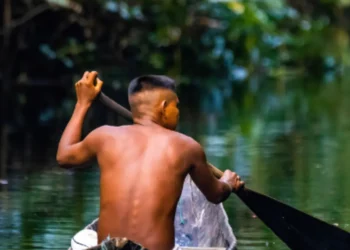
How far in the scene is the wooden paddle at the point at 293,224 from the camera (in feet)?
22.9

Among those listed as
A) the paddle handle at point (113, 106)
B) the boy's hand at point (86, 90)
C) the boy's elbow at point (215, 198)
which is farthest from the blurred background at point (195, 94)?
the boy's hand at point (86, 90)

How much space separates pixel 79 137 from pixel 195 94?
20.3m

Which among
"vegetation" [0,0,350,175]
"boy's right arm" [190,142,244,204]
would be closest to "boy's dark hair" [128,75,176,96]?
"boy's right arm" [190,142,244,204]

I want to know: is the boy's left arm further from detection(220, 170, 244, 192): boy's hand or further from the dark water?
the dark water

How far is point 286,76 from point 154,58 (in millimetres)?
5441

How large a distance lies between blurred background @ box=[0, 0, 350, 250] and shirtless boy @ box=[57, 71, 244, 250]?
2240 millimetres

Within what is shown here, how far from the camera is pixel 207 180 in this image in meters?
6.20

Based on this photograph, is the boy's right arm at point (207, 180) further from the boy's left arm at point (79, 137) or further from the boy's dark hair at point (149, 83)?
the boy's left arm at point (79, 137)

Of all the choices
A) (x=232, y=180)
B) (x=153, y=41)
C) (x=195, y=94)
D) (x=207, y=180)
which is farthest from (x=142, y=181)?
(x=153, y=41)

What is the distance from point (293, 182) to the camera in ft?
38.0

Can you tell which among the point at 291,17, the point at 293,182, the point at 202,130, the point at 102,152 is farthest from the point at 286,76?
the point at 102,152

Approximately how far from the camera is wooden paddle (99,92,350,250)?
22.9ft

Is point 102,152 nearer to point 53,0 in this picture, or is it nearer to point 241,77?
point 53,0

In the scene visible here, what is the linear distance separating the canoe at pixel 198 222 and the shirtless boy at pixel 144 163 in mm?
1221
